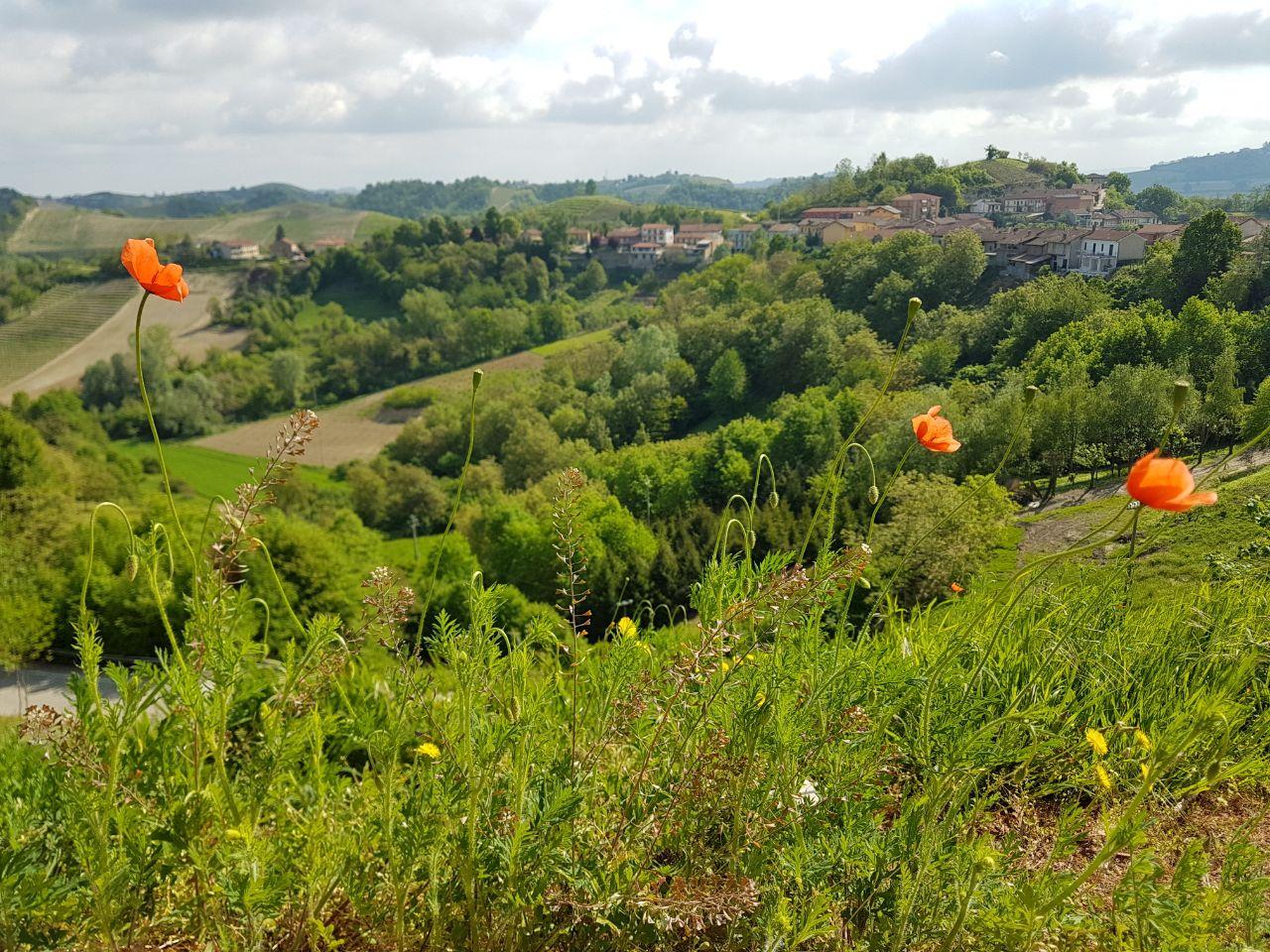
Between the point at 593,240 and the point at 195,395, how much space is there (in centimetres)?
6352

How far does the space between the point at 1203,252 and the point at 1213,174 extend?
928 inches

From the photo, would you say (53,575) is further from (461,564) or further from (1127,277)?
(1127,277)

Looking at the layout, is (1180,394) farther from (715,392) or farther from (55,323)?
(55,323)

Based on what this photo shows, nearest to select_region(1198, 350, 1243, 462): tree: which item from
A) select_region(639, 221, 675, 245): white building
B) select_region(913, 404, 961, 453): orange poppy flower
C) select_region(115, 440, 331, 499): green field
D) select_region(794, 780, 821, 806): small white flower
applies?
select_region(913, 404, 961, 453): orange poppy flower

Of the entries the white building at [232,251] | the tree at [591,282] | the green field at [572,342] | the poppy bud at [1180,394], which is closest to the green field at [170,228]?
the white building at [232,251]

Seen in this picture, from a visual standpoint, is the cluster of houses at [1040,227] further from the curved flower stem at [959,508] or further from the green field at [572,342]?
the curved flower stem at [959,508]

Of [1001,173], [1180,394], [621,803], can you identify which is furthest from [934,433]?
[1001,173]

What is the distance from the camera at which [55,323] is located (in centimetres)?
8994

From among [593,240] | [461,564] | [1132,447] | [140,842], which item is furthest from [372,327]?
[140,842]

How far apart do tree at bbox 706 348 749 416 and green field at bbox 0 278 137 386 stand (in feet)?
234

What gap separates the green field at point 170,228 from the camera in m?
131

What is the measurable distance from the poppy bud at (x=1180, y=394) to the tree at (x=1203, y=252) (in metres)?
38.4

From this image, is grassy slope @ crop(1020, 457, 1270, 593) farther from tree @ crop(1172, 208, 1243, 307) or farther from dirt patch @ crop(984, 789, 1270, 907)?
tree @ crop(1172, 208, 1243, 307)

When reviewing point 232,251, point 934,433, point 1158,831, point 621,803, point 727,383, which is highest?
point 232,251
